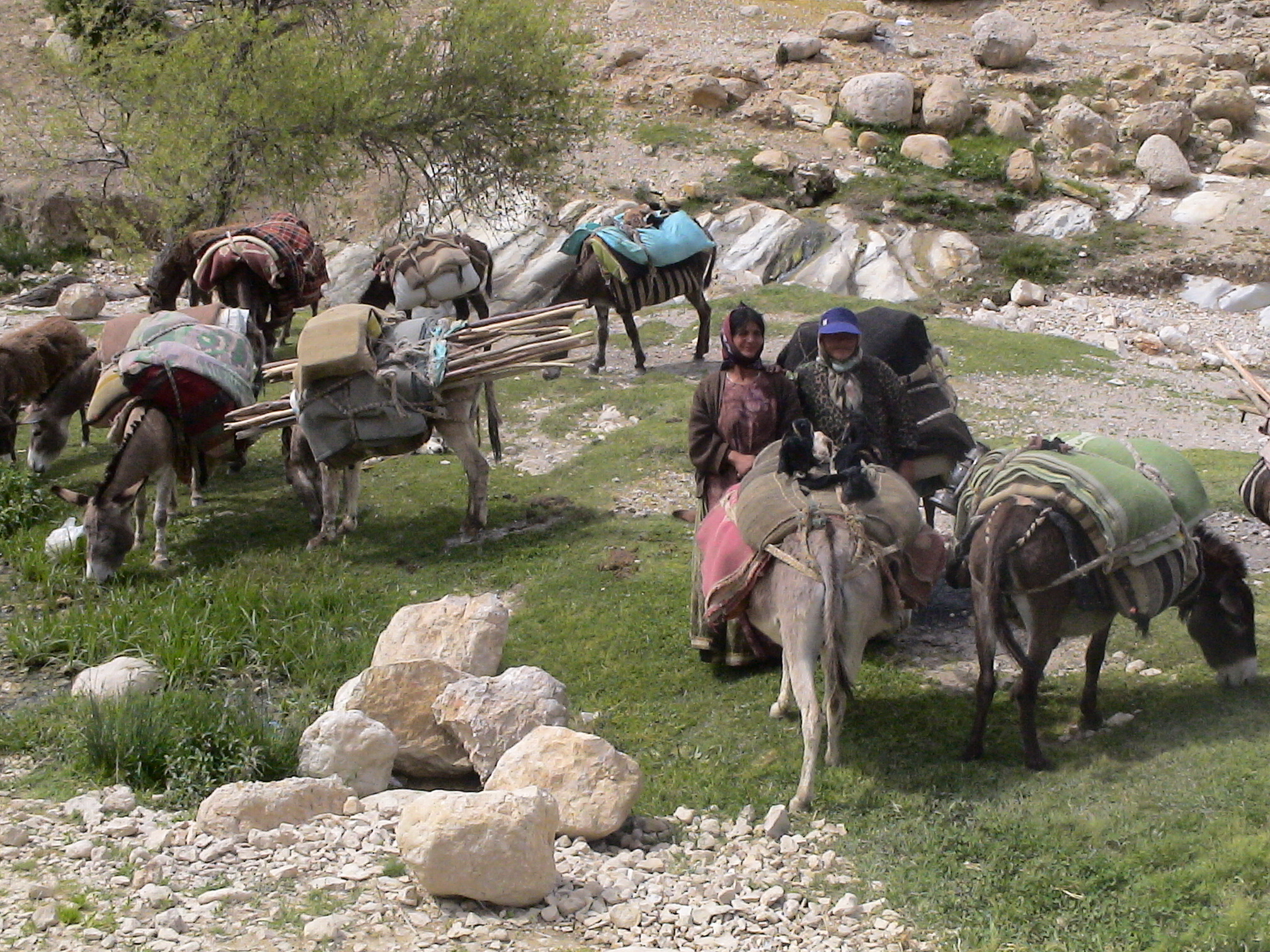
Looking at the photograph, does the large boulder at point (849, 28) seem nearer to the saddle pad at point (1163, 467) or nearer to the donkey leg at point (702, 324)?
the donkey leg at point (702, 324)

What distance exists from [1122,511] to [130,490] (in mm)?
6362

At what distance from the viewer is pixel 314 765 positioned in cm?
558

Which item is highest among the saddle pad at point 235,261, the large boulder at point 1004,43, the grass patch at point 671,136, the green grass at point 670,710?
the large boulder at point 1004,43

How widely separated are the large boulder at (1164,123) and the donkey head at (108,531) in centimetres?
1931

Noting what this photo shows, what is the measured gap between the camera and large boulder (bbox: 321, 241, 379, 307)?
18.8m

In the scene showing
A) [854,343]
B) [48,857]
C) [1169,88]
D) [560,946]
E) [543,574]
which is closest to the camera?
[560,946]

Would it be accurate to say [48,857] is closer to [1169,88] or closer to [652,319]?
[652,319]

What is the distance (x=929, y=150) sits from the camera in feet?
71.2

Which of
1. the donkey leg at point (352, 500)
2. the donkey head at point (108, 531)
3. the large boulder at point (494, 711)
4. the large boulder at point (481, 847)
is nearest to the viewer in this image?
the large boulder at point (481, 847)

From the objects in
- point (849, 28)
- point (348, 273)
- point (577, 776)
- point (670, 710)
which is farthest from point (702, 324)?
point (849, 28)

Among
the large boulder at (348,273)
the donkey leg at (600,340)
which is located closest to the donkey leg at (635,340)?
the donkey leg at (600,340)

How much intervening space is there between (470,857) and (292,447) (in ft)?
18.9

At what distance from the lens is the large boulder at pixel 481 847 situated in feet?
14.1

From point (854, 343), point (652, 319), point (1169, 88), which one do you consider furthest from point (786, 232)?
point (854, 343)
